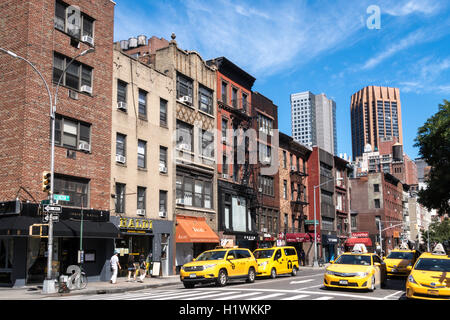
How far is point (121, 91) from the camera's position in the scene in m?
32.0

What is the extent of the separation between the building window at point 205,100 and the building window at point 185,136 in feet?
9.18

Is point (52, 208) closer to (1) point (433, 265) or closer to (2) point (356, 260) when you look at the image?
(2) point (356, 260)

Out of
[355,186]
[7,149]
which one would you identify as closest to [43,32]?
[7,149]

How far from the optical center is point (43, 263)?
81.8 ft

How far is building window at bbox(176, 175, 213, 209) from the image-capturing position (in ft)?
120

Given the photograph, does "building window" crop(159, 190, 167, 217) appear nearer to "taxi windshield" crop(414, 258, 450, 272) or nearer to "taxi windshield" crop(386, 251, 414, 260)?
"taxi windshield" crop(386, 251, 414, 260)

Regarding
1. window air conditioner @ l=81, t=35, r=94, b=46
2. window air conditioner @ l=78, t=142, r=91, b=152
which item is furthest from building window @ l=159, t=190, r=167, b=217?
window air conditioner @ l=81, t=35, r=94, b=46

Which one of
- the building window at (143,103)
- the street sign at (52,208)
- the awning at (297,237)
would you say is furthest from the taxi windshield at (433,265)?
the awning at (297,237)

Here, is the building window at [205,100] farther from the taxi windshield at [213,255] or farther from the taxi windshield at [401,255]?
the taxi windshield at [401,255]

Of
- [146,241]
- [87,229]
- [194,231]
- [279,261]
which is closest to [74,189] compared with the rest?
[87,229]

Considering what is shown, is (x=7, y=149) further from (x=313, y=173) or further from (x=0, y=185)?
(x=313, y=173)

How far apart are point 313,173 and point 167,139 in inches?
1248

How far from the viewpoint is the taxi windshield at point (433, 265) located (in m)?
15.7

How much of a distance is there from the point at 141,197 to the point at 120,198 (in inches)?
87.9
